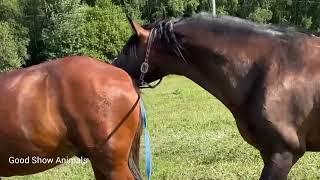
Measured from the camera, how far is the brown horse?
3852mm

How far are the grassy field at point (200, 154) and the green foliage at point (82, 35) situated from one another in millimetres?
24749

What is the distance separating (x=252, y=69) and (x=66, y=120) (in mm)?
1516

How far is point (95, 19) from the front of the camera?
37.8 metres

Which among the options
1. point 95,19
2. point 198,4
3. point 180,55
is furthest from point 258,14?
point 180,55

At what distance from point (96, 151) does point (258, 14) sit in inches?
1716

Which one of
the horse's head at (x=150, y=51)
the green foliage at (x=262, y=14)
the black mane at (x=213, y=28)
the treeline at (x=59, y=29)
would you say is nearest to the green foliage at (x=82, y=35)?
the treeline at (x=59, y=29)

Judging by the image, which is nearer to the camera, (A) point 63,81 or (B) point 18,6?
(A) point 63,81

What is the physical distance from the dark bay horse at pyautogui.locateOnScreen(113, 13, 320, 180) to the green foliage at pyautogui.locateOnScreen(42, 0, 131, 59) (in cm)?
3063

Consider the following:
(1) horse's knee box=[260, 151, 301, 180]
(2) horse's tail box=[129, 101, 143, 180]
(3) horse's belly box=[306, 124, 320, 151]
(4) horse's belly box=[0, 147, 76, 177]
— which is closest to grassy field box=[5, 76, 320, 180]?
(2) horse's tail box=[129, 101, 143, 180]

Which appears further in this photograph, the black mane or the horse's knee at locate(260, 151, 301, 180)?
the black mane

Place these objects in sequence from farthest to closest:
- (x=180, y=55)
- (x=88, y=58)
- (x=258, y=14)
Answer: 1. (x=258, y=14)
2. (x=180, y=55)
3. (x=88, y=58)

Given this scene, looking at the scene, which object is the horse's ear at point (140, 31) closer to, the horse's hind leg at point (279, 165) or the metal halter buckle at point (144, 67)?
the metal halter buckle at point (144, 67)

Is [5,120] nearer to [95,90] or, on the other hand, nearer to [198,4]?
[95,90]

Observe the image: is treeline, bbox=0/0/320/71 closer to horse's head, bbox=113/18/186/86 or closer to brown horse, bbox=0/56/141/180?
horse's head, bbox=113/18/186/86
